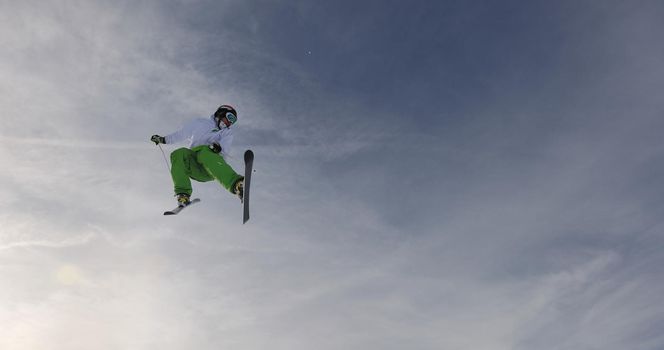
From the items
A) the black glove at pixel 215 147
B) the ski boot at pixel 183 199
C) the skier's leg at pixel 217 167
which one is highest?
the black glove at pixel 215 147

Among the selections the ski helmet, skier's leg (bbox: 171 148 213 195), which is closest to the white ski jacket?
the ski helmet

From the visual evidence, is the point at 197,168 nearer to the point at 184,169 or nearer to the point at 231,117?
the point at 184,169

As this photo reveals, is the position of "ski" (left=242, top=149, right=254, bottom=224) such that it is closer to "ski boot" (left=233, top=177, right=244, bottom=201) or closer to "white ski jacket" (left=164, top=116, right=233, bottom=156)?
"ski boot" (left=233, top=177, right=244, bottom=201)

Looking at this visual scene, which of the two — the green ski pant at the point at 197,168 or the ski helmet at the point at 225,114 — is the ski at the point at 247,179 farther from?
the ski helmet at the point at 225,114

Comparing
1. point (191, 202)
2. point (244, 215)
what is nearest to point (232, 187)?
point (244, 215)

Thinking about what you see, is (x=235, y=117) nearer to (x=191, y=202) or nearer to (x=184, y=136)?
(x=184, y=136)

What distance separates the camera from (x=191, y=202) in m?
13.2

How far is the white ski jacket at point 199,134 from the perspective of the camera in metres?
12.9

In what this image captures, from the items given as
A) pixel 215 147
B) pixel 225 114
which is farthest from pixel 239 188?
pixel 225 114

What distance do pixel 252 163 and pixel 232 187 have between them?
32.7 inches

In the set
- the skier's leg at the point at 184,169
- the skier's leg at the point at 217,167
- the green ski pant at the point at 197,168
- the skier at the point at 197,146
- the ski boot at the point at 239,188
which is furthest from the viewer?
the skier's leg at the point at 184,169

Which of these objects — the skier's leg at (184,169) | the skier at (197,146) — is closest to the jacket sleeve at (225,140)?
the skier at (197,146)

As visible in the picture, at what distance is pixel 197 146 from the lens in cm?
1291

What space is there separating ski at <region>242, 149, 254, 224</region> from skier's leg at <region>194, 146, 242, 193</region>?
0.23 metres
